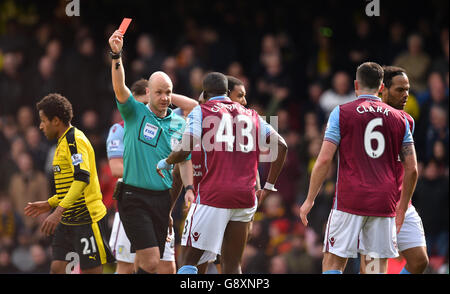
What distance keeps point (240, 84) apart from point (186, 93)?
4806mm

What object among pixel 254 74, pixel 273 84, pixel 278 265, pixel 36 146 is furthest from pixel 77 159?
pixel 36 146

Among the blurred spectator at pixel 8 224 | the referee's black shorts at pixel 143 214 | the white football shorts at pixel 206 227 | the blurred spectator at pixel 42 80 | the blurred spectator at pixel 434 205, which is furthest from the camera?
the blurred spectator at pixel 42 80

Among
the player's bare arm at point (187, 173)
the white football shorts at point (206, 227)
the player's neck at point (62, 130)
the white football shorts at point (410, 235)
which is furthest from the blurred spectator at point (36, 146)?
the white football shorts at point (410, 235)

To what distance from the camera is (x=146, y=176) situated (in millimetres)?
7977

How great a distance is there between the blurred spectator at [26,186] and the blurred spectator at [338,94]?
16.2ft

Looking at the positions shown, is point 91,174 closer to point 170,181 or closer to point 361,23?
point 170,181

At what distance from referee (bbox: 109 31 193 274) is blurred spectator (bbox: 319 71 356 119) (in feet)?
14.0

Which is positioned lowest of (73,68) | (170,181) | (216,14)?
(170,181)

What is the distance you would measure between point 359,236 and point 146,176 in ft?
7.61

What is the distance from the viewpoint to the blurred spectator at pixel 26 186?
1348 centimetres

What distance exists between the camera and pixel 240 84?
823cm

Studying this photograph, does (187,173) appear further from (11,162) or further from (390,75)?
(11,162)

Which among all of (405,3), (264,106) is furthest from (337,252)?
(405,3)

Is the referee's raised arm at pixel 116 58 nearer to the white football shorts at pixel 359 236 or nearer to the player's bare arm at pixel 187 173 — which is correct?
the player's bare arm at pixel 187 173
